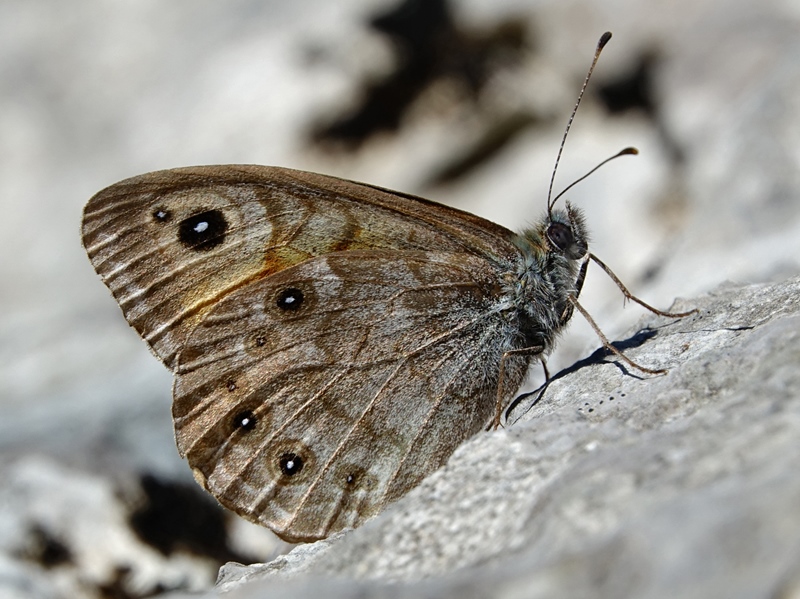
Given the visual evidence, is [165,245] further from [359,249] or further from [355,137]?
[355,137]

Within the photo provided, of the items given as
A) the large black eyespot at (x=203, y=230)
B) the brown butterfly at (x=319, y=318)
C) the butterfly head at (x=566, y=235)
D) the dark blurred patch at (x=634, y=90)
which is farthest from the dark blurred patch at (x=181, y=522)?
the dark blurred patch at (x=634, y=90)

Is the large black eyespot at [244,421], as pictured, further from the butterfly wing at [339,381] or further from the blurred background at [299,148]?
the blurred background at [299,148]

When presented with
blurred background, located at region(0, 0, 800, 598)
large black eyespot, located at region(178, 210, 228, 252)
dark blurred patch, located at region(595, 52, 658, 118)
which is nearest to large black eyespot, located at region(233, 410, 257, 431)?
large black eyespot, located at region(178, 210, 228, 252)

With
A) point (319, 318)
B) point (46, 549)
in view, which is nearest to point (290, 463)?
point (319, 318)

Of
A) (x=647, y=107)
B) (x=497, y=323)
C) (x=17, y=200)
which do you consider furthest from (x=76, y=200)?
(x=497, y=323)

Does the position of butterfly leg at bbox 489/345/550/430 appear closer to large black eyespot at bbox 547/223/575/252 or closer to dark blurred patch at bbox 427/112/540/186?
large black eyespot at bbox 547/223/575/252

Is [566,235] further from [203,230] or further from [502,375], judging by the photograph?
[203,230]
